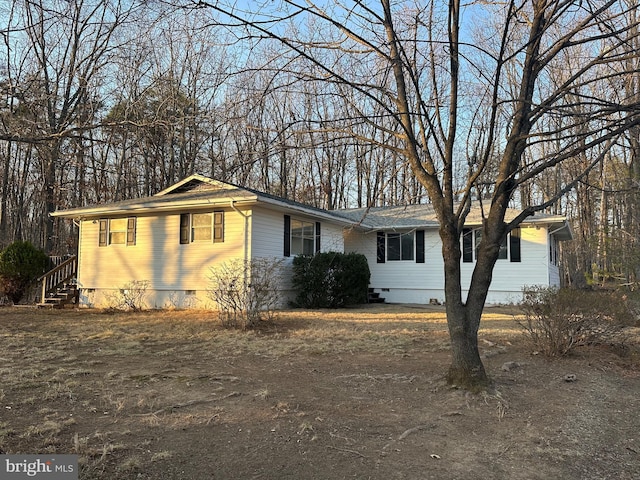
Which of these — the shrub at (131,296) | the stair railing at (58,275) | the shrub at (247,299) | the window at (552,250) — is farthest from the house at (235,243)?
the shrub at (247,299)

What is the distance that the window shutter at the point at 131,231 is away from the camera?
14594mm

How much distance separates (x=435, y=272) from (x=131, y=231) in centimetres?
1009

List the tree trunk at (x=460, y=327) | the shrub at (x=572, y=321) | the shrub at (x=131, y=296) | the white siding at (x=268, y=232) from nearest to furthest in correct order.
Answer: the tree trunk at (x=460, y=327) → the shrub at (x=572, y=321) → the white siding at (x=268, y=232) → the shrub at (x=131, y=296)

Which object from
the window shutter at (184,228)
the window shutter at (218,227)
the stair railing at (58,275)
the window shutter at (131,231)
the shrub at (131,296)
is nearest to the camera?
the window shutter at (218,227)

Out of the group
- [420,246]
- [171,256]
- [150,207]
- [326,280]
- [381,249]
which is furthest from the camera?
[381,249]

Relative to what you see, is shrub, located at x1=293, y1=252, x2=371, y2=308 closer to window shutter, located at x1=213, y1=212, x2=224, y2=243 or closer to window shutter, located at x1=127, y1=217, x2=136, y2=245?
window shutter, located at x1=213, y1=212, x2=224, y2=243

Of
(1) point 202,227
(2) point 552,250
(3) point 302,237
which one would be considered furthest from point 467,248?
(1) point 202,227

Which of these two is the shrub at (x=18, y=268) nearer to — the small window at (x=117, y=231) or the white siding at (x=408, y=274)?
the small window at (x=117, y=231)

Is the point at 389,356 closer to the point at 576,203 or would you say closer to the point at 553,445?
the point at 553,445

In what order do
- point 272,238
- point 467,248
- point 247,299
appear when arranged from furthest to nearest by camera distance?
point 467,248 < point 272,238 < point 247,299

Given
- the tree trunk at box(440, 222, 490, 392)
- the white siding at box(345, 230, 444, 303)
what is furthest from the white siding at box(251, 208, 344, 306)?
the tree trunk at box(440, 222, 490, 392)

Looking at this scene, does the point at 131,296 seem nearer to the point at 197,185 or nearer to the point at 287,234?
the point at 197,185

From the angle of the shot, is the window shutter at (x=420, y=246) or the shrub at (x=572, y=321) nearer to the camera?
the shrub at (x=572, y=321)

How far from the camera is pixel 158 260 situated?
552 inches
